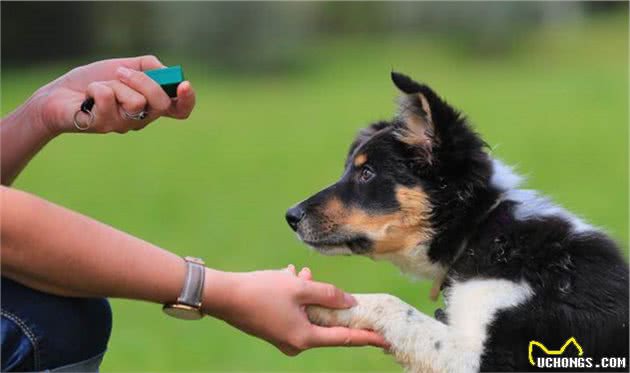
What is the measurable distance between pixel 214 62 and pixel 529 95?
7.26 m

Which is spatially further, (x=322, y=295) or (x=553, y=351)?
(x=553, y=351)

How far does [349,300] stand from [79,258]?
97cm

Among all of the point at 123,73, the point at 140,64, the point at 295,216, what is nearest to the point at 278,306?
the point at 123,73

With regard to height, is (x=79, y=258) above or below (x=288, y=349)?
above

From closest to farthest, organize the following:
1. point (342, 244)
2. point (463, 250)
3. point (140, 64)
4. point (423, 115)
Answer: point (140, 64)
point (463, 250)
point (423, 115)
point (342, 244)

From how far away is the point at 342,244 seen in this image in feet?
14.1

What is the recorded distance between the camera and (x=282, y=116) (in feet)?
63.8

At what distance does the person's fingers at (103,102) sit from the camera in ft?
11.3

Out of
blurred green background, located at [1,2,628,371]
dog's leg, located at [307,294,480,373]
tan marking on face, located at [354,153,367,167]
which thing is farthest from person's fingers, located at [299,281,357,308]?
blurred green background, located at [1,2,628,371]

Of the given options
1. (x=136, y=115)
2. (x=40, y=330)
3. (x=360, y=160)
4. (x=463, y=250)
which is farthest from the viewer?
(x=360, y=160)

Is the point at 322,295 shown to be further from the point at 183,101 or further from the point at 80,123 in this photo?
the point at 80,123

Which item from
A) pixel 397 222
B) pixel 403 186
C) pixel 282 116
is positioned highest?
pixel 282 116

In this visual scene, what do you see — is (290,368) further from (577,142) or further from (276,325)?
(577,142)

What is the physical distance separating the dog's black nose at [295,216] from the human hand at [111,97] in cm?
83
